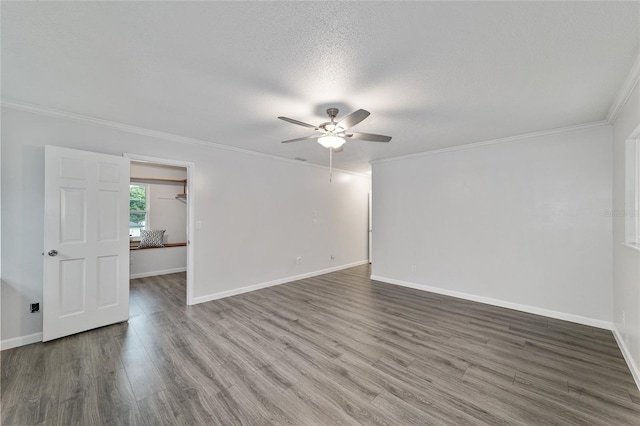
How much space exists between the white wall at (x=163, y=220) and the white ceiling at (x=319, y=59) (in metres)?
3.27

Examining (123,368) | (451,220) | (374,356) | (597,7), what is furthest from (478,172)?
(123,368)

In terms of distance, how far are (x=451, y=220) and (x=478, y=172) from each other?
2.91 ft

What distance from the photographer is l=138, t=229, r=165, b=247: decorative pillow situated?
18.9 ft

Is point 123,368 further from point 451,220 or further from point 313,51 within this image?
point 451,220

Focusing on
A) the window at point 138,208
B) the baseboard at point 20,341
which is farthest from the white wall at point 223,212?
the window at point 138,208

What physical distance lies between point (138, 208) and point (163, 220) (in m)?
0.58

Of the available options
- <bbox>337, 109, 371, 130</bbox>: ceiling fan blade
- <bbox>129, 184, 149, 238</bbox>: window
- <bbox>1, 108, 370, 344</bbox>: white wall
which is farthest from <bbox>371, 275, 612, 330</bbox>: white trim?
<bbox>129, 184, 149, 238</bbox>: window

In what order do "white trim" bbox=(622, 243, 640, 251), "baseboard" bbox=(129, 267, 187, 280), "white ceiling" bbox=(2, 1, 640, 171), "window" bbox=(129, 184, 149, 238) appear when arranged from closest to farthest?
1. "white ceiling" bbox=(2, 1, 640, 171)
2. "white trim" bbox=(622, 243, 640, 251)
3. "baseboard" bbox=(129, 267, 187, 280)
4. "window" bbox=(129, 184, 149, 238)

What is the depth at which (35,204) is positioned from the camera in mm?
2779

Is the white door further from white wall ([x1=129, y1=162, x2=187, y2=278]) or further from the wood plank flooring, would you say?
white wall ([x1=129, y1=162, x2=187, y2=278])

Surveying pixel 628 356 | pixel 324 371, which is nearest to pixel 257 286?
pixel 324 371

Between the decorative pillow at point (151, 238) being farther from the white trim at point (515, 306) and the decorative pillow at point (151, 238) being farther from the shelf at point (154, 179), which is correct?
the white trim at point (515, 306)

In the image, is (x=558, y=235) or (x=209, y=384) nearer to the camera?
(x=209, y=384)

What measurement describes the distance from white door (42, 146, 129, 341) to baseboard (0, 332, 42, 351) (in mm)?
138
